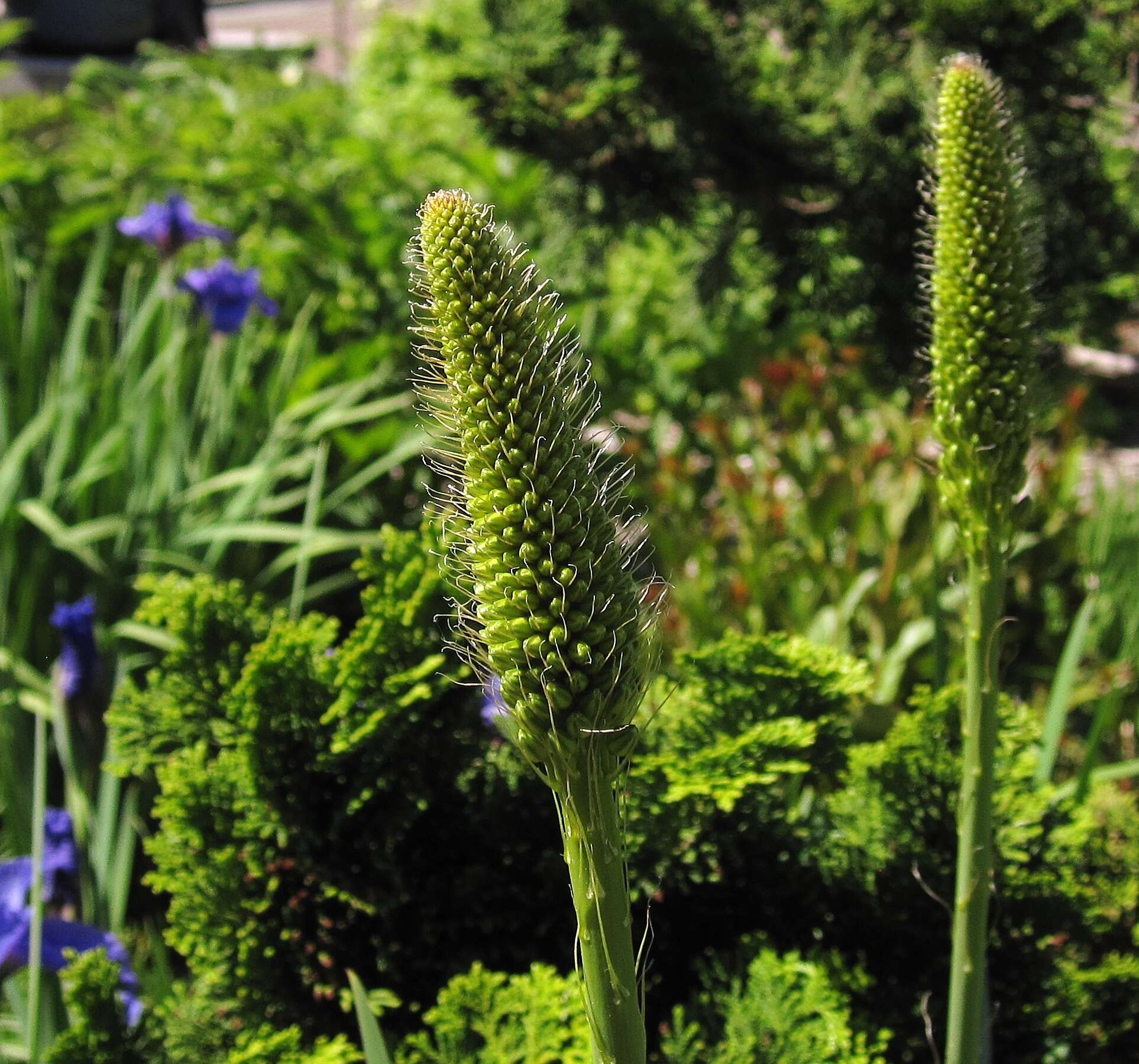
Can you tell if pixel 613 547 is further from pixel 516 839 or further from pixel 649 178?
pixel 649 178

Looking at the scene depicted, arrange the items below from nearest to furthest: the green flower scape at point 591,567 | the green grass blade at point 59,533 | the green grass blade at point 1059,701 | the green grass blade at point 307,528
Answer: the green flower scape at point 591,567
the green grass blade at point 1059,701
the green grass blade at point 307,528
the green grass blade at point 59,533

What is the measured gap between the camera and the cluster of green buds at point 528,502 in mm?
811

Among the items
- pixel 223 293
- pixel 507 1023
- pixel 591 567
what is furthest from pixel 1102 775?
pixel 223 293

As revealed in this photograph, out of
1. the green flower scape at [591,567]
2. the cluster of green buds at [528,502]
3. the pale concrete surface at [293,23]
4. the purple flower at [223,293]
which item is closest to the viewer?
the cluster of green buds at [528,502]

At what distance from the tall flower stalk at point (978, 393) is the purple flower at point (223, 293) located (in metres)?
2.24

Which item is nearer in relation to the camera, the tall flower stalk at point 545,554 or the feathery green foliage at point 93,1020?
the tall flower stalk at point 545,554

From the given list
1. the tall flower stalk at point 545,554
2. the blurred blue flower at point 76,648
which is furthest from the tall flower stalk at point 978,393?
the blurred blue flower at point 76,648

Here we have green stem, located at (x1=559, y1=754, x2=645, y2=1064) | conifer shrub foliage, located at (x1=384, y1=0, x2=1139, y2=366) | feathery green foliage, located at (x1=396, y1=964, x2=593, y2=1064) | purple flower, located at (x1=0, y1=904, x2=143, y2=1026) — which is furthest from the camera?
conifer shrub foliage, located at (x1=384, y1=0, x2=1139, y2=366)

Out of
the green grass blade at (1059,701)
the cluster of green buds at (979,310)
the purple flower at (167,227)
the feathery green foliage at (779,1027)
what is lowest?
the feathery green foliage at (779,1027)

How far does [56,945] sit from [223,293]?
1864 mm

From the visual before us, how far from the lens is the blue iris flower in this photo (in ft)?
5.41

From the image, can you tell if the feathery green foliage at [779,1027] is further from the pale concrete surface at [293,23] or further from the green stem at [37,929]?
the pale concrete surface at [293,23]

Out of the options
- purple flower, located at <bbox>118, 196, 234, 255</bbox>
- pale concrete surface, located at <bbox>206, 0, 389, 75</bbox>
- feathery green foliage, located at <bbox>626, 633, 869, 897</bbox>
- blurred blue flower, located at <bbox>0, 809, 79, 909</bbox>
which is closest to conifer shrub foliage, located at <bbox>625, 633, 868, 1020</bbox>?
feathery green foliage, located at <bbox>626, 633, 869, 897</bbox>

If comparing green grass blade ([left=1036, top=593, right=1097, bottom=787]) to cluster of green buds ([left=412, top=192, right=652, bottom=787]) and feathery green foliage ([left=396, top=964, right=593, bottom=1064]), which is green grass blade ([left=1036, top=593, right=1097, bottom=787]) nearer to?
feathery green foliage ([left=396, top=964, right=593, bottom=1064])
